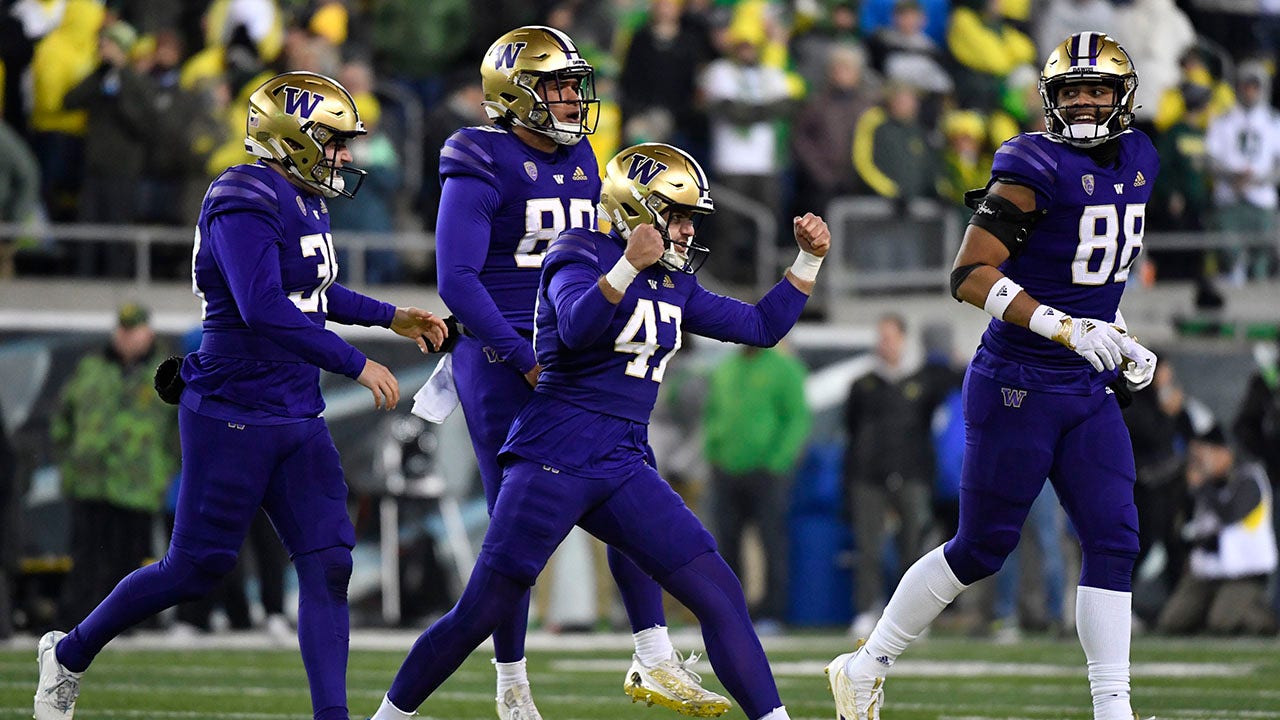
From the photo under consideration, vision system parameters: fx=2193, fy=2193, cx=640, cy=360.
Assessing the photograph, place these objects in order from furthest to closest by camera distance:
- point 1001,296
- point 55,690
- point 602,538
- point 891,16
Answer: point 891,16 → point 55,690 → point 1001,296 → point 602,538

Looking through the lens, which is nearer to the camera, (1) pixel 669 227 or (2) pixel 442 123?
(1) pixel 669 227

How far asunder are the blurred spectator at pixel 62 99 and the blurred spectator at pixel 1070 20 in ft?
20.9

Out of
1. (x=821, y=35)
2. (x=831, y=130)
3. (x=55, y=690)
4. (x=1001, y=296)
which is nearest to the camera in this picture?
(x=1001, y=296)

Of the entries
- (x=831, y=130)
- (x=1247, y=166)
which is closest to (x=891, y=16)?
(x=831, y=130)

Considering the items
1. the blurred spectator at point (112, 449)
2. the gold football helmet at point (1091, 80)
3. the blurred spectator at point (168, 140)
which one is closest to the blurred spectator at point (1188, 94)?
the blurred spectator at point (168, 140)

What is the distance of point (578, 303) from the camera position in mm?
5840

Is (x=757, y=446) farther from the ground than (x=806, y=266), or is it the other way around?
(x=806, y=266)

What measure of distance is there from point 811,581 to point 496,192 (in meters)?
6.98

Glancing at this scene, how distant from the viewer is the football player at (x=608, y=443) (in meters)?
5.90

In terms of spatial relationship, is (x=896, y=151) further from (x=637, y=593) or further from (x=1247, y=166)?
(x=637, y=593)

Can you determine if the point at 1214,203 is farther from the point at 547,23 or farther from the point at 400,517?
the point at 400,517

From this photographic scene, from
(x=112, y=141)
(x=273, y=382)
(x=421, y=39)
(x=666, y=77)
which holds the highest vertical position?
(x=421, y=39)

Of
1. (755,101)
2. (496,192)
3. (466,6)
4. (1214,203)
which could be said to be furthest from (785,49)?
(496,192)

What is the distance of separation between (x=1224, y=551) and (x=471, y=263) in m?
7.14
